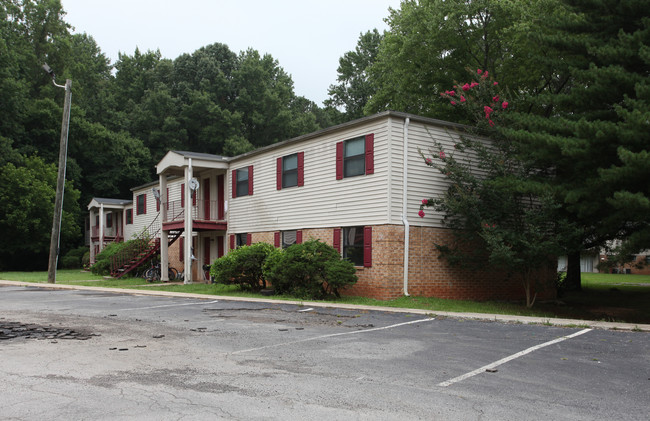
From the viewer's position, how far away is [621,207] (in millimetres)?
13086

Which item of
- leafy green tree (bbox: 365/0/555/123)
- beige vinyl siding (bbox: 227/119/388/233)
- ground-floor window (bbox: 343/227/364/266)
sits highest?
leafy green tree (bbox: 365/0/555/123)

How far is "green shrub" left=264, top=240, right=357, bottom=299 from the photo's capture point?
16188mm

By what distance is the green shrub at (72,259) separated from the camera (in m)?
42.5

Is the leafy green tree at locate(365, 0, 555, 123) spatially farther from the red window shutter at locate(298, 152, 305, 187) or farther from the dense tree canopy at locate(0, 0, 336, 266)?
the dense tree canopy at locate(0, 0, 336, 266)

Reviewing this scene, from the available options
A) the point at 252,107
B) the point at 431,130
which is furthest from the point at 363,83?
the point at 431,130

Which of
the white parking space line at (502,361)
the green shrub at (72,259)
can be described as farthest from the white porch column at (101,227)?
the white parking space line at (502,361)

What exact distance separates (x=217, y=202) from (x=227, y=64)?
34947 mm

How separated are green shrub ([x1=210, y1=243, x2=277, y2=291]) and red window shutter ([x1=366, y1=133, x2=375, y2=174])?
4.30 meters

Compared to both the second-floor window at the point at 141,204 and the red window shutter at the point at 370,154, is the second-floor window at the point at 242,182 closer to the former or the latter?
the red window shutter at the point at 370,154

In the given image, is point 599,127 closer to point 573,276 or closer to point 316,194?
point 316,194

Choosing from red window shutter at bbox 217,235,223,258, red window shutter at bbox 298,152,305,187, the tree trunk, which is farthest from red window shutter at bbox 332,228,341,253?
the tree trunk

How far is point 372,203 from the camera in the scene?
1714 cm

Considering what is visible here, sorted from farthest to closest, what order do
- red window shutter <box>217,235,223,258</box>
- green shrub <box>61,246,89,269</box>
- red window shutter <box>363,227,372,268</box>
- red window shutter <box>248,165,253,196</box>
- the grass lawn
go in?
green shrub <box>61,246,89,269</box> < red window shutter <box>217,235,223,258</box> < red window shutter <box>248,165,253,196</box> < red window shutter <box>363,227,372,268</box> < the grass lawn

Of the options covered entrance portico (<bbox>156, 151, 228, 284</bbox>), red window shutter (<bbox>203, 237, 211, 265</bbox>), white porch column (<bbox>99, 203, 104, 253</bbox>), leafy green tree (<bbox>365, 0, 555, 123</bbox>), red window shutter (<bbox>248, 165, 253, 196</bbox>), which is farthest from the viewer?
white porch column (<bbox>99, 203, 104, 253</bbox>)
